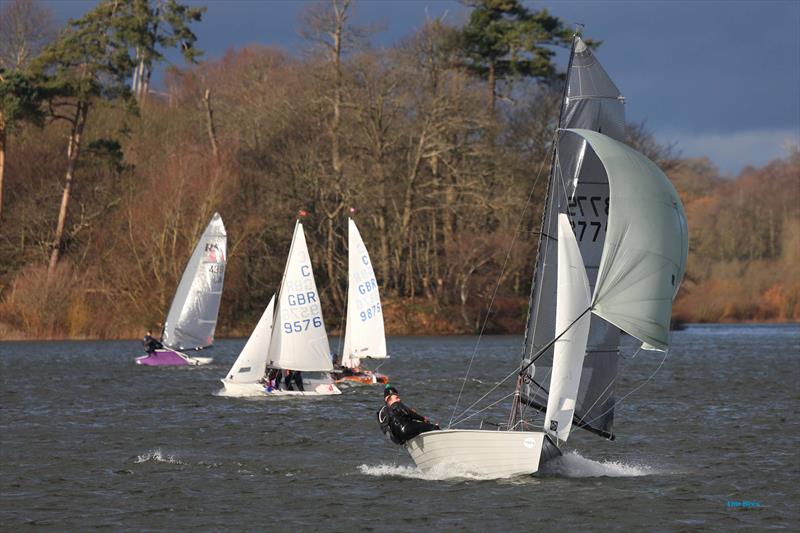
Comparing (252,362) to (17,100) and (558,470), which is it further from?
(17,100)

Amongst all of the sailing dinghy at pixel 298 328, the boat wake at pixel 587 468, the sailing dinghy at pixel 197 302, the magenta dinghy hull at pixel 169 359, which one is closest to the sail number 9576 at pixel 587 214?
Answer: the boat wake at pixel 587 468

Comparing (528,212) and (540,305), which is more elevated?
(528,212)

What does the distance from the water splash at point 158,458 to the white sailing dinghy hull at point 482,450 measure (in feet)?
15.4

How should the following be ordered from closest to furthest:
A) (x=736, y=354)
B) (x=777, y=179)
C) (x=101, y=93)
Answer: (x=736, y=354), (x=101, y=93), (x=777, y=179)

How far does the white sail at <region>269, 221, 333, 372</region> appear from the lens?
101ft

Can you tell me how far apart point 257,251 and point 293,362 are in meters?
31.1

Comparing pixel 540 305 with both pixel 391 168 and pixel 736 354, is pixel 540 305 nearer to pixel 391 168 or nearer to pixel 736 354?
pixel 736 354

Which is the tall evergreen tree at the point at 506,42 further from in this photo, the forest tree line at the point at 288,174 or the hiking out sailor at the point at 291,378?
the hiking out sailor at the point at 291,378

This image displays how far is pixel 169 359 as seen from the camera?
42250 millimetres

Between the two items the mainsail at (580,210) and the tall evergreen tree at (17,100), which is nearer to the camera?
the mainsail at (580,210)

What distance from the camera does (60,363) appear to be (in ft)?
140

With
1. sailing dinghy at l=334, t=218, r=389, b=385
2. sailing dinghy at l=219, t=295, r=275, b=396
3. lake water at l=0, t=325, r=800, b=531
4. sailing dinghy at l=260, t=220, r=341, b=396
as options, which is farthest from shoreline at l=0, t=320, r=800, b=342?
lake water at l=0, t=325, r=800, b=531

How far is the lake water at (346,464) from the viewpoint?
1611 cm

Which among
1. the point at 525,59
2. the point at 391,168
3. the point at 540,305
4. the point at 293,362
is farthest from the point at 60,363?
the point at 525,59
